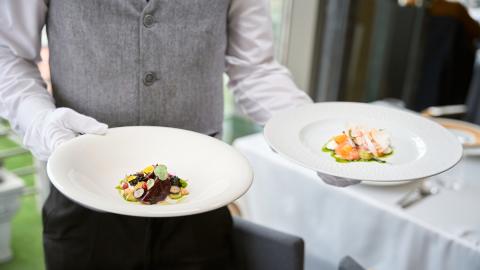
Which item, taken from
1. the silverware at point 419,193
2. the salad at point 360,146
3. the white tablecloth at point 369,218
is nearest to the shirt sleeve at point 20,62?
the salad at point 360,146

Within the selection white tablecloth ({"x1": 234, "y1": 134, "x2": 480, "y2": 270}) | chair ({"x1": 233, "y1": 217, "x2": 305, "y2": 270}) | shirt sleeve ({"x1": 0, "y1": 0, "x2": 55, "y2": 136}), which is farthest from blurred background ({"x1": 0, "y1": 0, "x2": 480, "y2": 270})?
shirt sleeve ({"x1": 0, "y1": 0, "x2": 55, "y2": 136})

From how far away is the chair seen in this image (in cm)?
141

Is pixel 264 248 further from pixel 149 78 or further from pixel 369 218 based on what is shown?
pixel 149 78

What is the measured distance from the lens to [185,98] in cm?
125

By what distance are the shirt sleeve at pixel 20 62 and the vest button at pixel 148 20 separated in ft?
0.73

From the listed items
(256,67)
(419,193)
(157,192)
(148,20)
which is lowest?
(419,193)

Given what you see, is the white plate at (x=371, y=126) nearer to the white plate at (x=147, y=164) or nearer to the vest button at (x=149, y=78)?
the white plate at (x=147, y=164)

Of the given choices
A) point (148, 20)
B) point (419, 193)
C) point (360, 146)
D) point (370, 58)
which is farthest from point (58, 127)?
point (370, 58)

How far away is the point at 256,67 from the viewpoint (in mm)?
1390

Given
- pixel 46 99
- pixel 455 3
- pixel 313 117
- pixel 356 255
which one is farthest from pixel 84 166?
pixel 455 3

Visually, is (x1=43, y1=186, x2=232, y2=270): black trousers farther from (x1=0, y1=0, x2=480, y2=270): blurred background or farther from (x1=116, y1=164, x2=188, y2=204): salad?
(x1=0, y1=0, x2=480, y2=270): blurred background

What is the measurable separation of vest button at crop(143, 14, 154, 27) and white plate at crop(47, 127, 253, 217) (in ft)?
0.74

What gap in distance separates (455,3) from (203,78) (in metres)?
2.64

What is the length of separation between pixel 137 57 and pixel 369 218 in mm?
808
